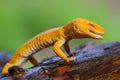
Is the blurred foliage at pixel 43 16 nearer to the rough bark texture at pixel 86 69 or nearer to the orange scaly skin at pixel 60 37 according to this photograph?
the orange scaly skin at pixel 60 37

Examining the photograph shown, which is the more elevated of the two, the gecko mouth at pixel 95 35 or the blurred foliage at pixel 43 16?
the blurred foliage at pixel 43 16

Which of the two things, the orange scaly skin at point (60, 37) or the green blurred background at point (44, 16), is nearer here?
the orange scaly skin at point (60, 37)

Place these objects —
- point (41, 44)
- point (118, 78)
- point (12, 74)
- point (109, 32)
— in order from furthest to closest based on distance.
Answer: point (109, 32)
point (41, 44)
point (12, 74)
point (118, 78)

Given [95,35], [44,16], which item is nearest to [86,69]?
[95,35]

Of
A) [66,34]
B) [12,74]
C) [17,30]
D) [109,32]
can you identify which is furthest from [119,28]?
[12,74]

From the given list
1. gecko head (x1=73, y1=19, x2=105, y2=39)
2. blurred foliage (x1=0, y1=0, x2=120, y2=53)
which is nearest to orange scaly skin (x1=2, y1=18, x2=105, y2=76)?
gecko head (x1=73, y1=19, x2=105, y2=39)

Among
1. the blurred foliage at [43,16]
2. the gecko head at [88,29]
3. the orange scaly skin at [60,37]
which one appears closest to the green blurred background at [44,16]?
the blurred foliage at [43,16]

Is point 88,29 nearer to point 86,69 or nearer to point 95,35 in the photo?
point 95,35

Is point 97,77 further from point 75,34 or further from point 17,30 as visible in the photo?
point 17,30
